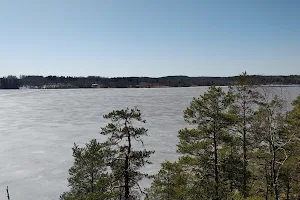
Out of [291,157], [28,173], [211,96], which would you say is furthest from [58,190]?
[291,157]

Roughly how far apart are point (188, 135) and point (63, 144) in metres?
30.9

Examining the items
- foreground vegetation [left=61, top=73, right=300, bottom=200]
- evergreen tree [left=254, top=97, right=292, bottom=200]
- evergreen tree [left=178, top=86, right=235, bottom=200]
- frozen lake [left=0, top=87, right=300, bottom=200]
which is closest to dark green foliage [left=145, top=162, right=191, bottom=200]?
foreground vegetation [left=61, top=73, right=300, bottom=200]

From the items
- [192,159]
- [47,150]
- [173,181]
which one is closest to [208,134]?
[192,159]

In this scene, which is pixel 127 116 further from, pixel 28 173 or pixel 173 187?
pixel 28 173

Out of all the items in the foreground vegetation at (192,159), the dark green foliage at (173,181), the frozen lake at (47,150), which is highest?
the foreground vegetation at (192,159)

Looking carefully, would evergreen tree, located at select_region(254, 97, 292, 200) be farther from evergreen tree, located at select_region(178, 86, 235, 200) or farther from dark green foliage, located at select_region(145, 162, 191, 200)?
dark green foliage, located at select_region(145, 162, 191, 200)

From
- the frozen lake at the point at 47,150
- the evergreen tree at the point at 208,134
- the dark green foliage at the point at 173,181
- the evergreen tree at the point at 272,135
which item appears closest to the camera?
the evergreen tree at the point at 272,135

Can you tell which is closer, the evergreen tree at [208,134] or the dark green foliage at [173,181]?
the evergreen tree at [208,134]

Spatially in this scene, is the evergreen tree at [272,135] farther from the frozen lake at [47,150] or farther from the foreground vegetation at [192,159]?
the frozen lake at [47,150]

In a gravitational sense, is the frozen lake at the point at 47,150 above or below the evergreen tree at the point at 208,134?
below

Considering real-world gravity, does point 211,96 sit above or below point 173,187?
above


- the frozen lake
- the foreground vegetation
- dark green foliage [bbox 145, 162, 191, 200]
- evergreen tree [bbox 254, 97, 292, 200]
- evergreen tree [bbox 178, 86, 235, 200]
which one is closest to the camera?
evergreen tree [bbox 254, 97, 292, 200]

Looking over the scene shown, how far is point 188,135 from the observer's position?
16.1m

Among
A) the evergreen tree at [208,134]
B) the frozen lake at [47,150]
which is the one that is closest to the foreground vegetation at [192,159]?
the evergreen tree at [208,134]
